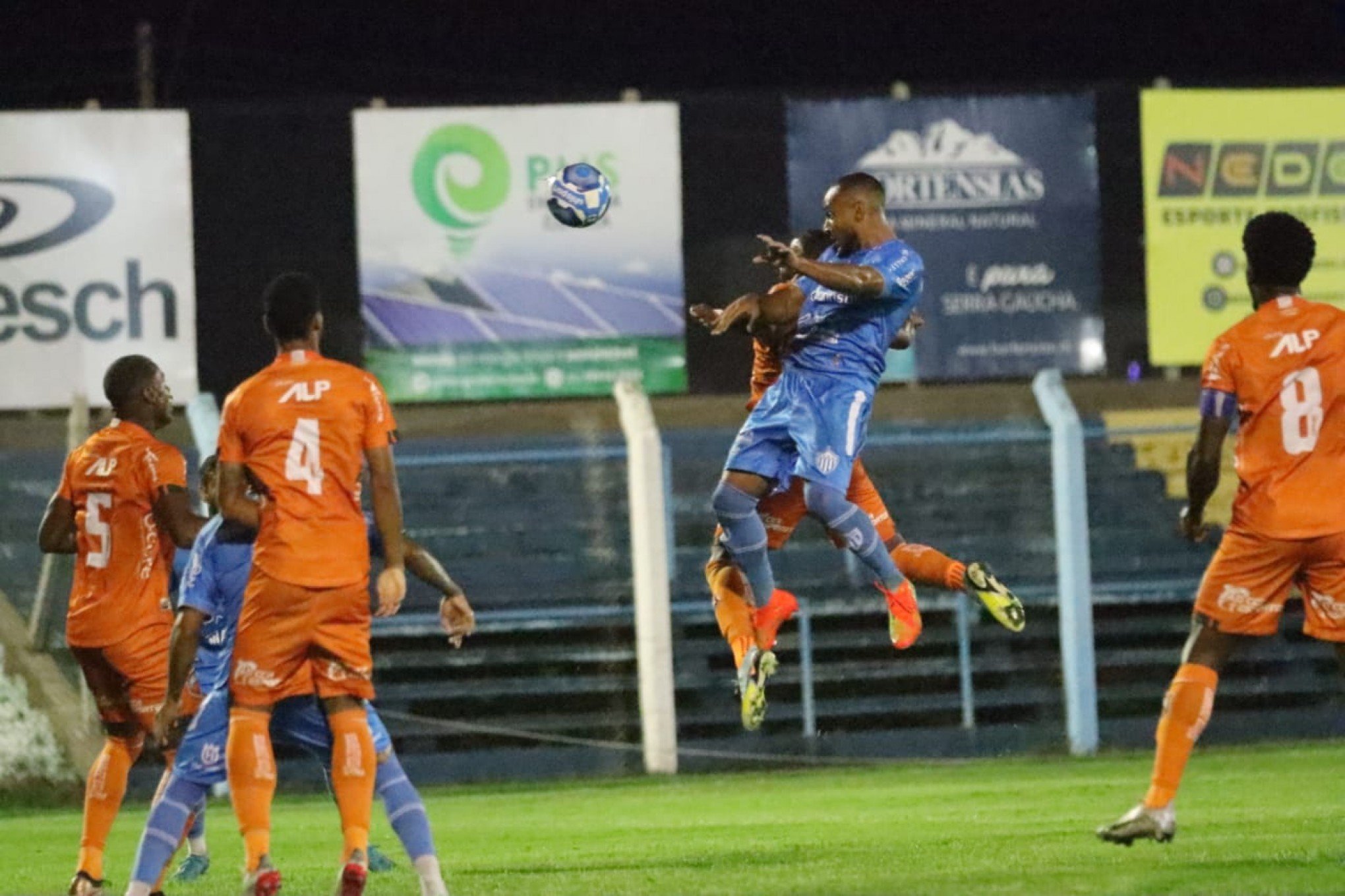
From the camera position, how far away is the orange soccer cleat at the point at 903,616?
11.1 metres

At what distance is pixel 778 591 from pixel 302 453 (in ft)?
12.3

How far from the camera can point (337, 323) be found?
71.7 ft

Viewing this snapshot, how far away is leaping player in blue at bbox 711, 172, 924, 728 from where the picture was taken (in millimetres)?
10727

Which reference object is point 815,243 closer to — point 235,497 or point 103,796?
point 235,497

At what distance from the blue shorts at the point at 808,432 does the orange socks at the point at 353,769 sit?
10.4ft

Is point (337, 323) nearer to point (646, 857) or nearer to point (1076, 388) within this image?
point (1076, 388)

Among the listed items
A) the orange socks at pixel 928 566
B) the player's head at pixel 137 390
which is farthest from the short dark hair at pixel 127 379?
the orange socks at pixel 928 566

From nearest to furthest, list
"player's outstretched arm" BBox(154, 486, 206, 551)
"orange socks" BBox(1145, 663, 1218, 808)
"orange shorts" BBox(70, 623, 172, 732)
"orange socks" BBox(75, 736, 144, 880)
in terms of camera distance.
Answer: "orange socks" BBox(1145, 663, 1218, 808), "orange socks" BBox(75, 736, 144, 880), "player's outstretched arm" BBox(154, 486, 206, 551), "orange shorts" BBox(70, 623, 172, 732)

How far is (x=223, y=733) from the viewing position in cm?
835

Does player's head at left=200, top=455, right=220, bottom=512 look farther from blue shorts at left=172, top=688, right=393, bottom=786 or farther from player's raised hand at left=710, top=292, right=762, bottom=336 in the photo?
player's raised hand at left=710, top=292, right=762, bottom=336

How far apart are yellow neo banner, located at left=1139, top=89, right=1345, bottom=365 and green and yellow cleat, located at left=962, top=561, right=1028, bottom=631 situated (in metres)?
11.5

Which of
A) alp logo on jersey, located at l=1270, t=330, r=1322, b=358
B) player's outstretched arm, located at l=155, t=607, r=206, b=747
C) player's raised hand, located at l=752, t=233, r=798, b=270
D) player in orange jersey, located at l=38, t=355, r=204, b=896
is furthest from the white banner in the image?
alp logo on jersey, located at l=1270, t=330, r=1322, b=358

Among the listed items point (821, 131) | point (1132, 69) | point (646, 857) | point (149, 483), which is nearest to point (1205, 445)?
point (646, 857)

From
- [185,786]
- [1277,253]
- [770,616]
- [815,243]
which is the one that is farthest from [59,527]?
[1277,253]
